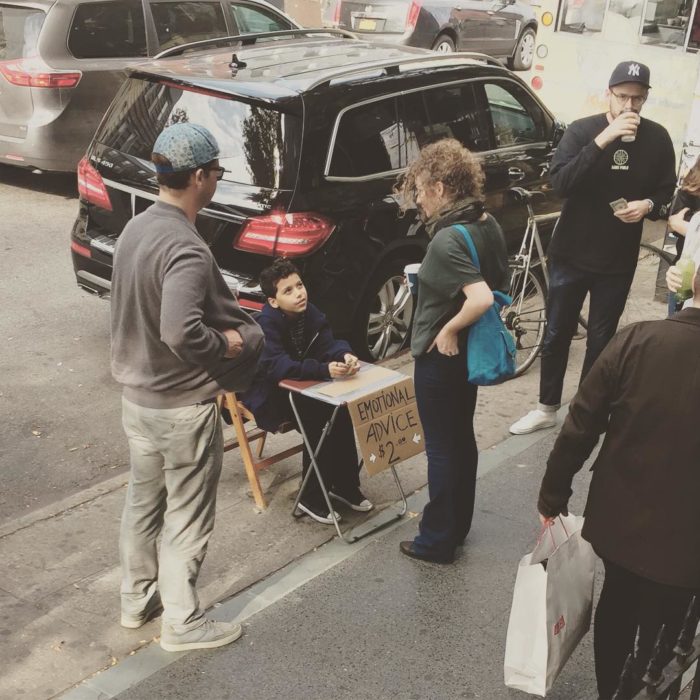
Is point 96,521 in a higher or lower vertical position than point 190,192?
lower

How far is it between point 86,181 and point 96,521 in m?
2.63

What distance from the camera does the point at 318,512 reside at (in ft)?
15.8

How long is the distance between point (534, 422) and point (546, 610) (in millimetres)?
2865

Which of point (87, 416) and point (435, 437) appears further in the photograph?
point (87, 416)

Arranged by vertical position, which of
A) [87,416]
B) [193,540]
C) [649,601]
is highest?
[649,601]

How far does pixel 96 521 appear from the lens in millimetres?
4750

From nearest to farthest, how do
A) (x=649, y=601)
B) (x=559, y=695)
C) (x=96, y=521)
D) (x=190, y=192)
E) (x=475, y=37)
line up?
1. (x=649, y=601)
2. (x=190, y=192)
3. (x=559, y=695)
4. (x=96, y=521)
5. (x=475, y=37)

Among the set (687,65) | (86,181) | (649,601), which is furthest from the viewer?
(687,65)

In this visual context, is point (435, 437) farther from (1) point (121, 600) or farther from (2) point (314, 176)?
(2) point (314, 176)

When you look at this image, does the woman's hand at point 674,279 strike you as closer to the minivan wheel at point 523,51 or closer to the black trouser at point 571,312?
the black trouser at point 571,312

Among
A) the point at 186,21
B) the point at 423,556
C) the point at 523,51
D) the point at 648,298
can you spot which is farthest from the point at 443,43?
the point at 423,556

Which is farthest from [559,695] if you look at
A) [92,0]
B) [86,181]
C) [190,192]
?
[92,0]

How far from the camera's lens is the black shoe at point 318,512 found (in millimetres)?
4770

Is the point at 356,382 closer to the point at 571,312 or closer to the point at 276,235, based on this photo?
the point at 276,235
